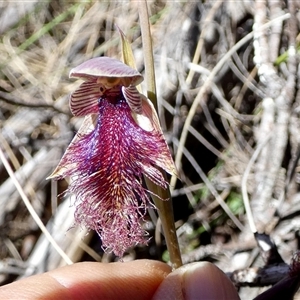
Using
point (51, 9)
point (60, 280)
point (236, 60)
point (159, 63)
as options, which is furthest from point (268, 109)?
point (51, 9)

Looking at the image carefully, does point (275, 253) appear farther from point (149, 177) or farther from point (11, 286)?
point (11, 286)

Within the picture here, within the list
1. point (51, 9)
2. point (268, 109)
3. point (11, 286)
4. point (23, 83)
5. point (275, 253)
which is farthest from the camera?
point (51, 9)

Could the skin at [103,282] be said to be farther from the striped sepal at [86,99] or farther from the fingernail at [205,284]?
the striped sepal at [86,99]

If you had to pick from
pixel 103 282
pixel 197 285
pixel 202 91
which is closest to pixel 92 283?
pixel 103 282

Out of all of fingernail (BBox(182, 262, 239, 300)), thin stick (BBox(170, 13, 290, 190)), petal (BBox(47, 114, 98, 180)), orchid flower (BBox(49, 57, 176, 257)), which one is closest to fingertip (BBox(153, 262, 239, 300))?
fingernail (BBox(182, 262, 239, 300))

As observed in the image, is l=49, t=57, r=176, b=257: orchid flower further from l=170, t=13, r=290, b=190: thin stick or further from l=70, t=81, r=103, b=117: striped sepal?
l=170, t=13, r=290, b=190: thin stick
